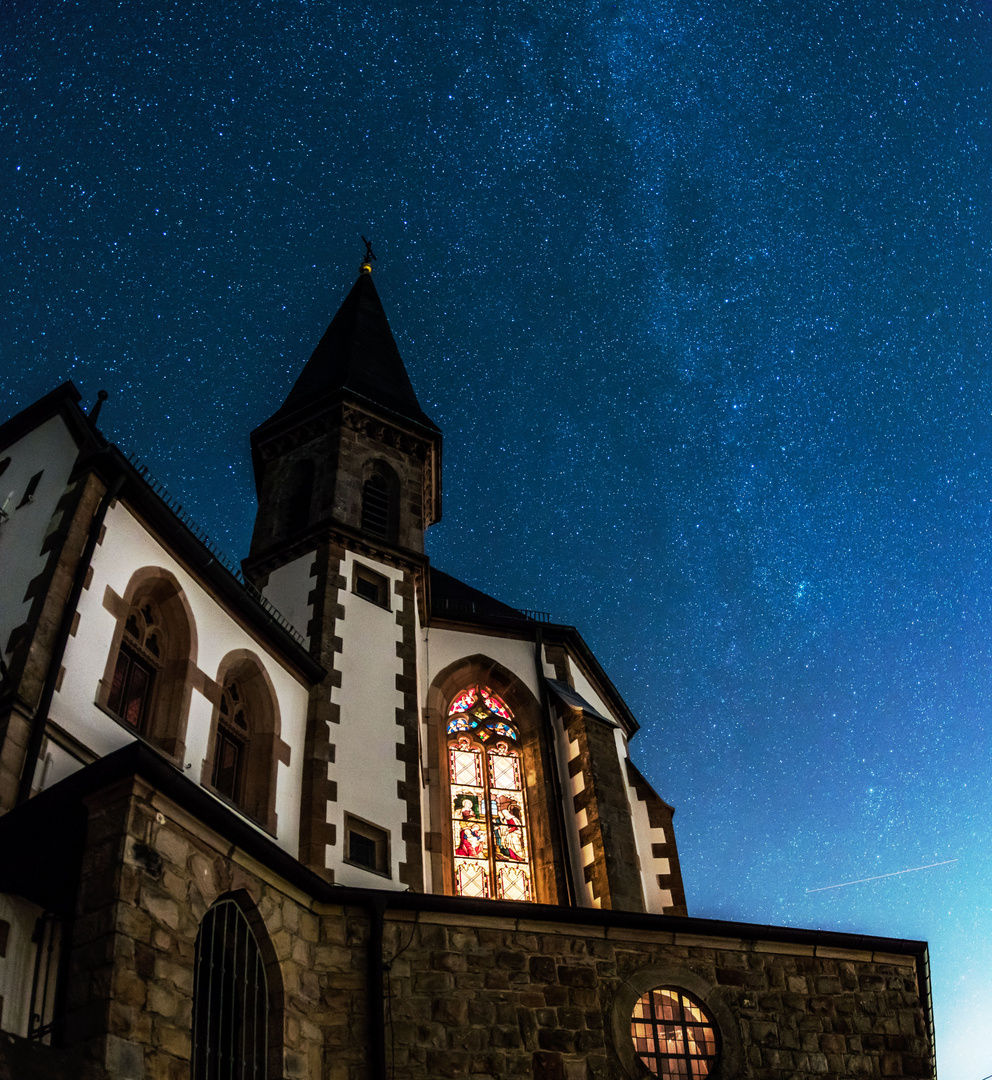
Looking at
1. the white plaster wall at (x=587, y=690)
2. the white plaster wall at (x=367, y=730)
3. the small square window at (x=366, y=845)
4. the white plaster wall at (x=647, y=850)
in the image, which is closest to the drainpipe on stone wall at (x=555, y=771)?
the white plaster wall at (x=587, y=690)

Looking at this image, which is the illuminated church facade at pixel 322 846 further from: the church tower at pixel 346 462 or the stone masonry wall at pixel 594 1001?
the church tower at pixel 346 462

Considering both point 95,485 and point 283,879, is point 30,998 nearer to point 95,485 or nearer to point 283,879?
point 283,879

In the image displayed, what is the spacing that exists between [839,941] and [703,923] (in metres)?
1.98

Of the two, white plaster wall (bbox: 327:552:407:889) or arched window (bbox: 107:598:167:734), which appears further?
white plaster wall (bbox: 327:552:407:889)

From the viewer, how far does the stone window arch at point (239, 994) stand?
10.5m

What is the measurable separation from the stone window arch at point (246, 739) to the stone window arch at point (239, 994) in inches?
105

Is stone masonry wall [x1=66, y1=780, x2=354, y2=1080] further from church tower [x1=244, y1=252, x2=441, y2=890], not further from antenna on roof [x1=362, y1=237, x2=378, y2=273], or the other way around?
antenna on roof [x1=362, y1=237, x2=378, y2=273]

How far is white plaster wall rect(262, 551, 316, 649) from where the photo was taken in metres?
17.9

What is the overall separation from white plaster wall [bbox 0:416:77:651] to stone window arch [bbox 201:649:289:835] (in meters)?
3.13

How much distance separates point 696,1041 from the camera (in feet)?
42.3

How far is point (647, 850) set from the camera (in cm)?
2003

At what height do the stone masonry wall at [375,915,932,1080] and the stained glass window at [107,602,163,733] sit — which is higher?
the stained glass window at [107,602,163,733]

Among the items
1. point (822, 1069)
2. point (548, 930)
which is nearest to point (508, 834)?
point (548, 930)

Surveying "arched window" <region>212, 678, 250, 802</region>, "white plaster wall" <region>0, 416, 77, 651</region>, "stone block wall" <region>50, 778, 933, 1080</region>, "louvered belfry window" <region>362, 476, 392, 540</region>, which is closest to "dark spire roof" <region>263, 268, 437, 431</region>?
"louvered belfry window" <region>362, 476, 392, 540</region>
